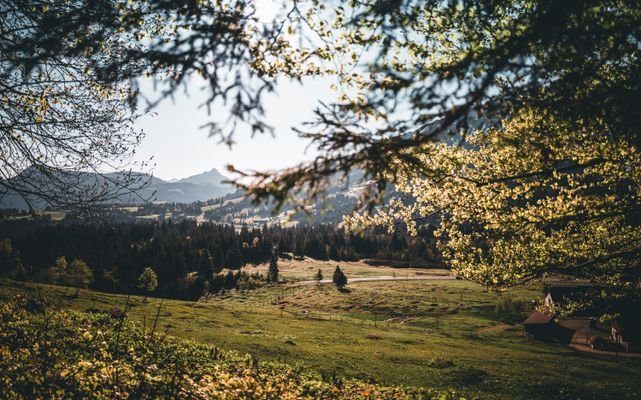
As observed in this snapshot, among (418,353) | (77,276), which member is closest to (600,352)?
(418,353)

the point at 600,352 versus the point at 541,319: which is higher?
the point at 541,319

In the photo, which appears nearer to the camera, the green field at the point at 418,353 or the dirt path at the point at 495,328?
the green field at the point at 418,353

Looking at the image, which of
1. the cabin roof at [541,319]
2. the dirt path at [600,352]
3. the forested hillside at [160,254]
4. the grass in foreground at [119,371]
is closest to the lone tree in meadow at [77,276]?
the forested hillside at [160,254]

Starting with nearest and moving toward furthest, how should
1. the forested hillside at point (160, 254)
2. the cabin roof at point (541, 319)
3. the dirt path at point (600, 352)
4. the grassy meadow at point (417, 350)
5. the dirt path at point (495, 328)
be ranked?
the grassy meadow at point (417, 350) < the dirt path at point (600, 352) < the cabin roof at point (541, 319) < the dirt path at point (495, 328) < the forested hillside at point (160, 254)

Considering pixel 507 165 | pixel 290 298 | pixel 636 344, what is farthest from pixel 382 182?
pixel 290 298

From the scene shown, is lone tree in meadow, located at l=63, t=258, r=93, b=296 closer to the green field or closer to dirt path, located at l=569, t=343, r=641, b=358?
the green field

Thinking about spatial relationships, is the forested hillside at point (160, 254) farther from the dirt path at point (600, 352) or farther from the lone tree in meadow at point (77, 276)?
the dirt path at point (600, 352)

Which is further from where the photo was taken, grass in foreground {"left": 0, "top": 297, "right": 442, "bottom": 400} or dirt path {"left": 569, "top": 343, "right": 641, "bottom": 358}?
dirt path {"left": 569, "top": 343, "right": 641, "bottom": 358}

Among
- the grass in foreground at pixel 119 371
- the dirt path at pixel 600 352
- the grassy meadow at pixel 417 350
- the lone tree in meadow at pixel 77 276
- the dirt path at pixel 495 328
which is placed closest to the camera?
the grass in foreground at pixel 119 371

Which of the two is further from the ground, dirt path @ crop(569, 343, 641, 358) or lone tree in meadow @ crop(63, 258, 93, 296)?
lone tree in meadow @ crop(63, 258, 93, 296)

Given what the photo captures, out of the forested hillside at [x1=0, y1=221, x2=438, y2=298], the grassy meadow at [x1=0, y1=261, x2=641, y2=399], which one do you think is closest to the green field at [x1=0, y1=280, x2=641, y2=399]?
the grassy meadow at [x1=0, y1=261, x2=641, y2=399]

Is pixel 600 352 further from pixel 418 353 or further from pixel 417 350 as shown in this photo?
pixel 418 353

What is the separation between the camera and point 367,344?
40.7 meters

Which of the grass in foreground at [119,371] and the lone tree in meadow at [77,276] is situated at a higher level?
the grass in foreground at [119,371]
